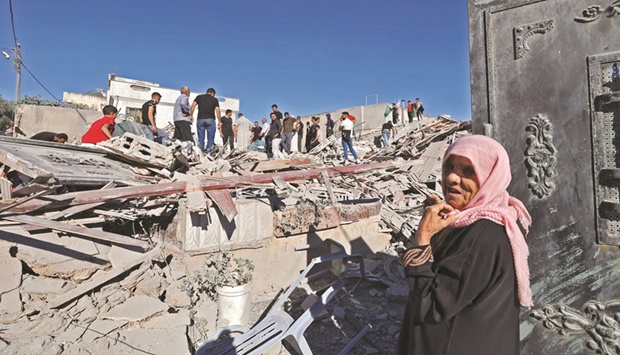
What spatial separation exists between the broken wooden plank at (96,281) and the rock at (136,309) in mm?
313

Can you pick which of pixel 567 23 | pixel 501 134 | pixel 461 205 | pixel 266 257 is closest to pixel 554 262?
pixel 501 134

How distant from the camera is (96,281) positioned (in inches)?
142

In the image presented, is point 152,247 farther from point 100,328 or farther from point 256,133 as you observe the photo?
point 256,133

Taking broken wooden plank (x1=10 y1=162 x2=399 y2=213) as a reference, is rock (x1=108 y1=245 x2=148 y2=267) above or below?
below

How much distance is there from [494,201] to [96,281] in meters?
3.69

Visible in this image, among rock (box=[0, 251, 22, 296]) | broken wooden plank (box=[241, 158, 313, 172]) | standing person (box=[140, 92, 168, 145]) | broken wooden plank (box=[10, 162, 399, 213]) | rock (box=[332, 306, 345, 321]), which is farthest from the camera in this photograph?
standing person (box=[140, 92, 168, 145])

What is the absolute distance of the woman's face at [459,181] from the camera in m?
1.73

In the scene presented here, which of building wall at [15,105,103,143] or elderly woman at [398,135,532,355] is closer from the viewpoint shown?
elderly woman at [398,135,532,355]

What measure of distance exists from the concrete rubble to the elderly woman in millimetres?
2211

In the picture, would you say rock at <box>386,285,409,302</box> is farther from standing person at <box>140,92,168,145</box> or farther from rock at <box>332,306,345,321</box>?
standing person at <box>140,92,168,145</box>

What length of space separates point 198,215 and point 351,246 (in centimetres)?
252

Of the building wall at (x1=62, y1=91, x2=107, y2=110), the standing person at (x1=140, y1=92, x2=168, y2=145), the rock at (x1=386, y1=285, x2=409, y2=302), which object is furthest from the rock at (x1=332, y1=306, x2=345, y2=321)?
the building wall at (x1=62, y1=91, x2=107, y2=110)

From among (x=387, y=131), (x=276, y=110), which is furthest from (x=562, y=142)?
(x=387, y=131)

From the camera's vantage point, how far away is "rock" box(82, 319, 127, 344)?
313 centimetres
